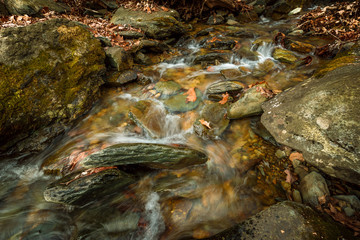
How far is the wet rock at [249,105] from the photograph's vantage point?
3934mm

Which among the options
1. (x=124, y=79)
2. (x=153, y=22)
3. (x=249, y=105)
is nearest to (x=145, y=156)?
(x=249, y=105)

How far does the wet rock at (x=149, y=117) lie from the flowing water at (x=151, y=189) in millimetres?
41

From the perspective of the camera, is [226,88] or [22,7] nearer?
[226,88]

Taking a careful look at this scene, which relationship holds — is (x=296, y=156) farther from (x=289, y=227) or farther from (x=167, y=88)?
(x=167, y=88)

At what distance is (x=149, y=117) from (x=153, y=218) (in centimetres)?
239

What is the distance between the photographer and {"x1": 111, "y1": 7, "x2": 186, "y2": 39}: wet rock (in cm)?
746

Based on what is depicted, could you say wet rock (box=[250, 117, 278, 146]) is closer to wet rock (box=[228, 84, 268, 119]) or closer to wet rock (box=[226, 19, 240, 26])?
wet rock (box=[228, 84, 268, 119])

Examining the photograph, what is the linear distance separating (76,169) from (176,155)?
1953 mm

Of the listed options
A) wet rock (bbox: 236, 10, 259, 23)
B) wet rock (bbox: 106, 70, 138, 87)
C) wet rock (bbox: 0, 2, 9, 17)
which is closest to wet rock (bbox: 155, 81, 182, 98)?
wet rock (bbox: 106, 70, 138, 87)

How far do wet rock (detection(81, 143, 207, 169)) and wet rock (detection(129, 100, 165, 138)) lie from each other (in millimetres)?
965

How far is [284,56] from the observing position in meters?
6.28

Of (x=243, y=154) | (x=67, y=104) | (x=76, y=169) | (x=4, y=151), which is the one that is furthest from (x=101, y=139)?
(x=243, y=154)

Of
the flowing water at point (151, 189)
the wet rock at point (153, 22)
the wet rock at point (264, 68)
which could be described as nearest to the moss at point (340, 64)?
the wet rock at point (264, 68)

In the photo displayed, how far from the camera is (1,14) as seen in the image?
5.96m
